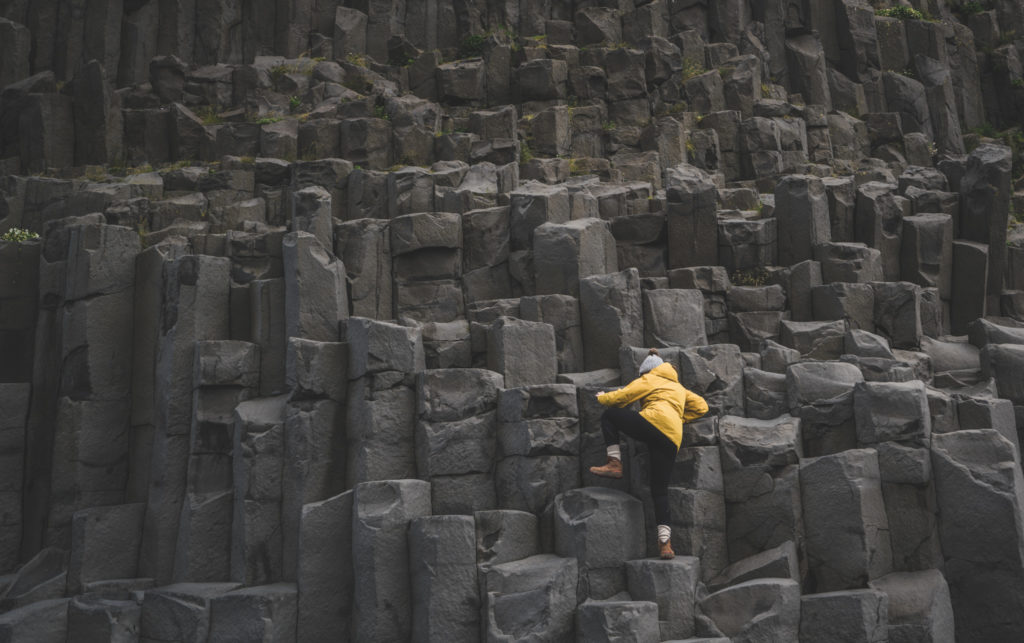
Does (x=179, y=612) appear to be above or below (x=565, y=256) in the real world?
below

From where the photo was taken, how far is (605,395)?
12.5 m

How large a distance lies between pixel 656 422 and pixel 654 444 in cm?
31

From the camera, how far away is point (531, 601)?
1218 cm

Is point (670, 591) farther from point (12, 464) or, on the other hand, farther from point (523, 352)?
point (12, 464)

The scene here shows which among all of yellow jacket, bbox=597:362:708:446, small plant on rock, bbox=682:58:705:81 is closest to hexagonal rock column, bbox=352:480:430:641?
yellow jacket, bbox=597:362:708:446

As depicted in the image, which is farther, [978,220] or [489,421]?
[978,220]

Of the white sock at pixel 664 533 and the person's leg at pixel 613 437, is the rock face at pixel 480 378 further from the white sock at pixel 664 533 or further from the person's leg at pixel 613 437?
the white sock at pixel 664 533

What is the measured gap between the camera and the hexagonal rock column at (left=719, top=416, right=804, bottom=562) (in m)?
12.8

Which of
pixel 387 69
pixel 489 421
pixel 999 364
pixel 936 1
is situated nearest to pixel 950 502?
pixel 999 364

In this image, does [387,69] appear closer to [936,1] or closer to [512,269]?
[512,269]

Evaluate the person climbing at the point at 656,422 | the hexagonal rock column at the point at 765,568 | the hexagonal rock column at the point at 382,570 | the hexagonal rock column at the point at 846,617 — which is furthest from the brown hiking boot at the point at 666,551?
the hexagonal rock column at the point at 382,570

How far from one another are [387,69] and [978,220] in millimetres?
19673

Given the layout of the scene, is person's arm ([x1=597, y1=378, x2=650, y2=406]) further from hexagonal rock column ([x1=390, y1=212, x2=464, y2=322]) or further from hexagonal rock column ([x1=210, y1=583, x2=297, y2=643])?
hexagonal rock column ([x1=390, y1=212, x2=464, y2=322])

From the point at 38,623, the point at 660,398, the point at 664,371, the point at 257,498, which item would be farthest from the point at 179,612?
the point at 664,371
